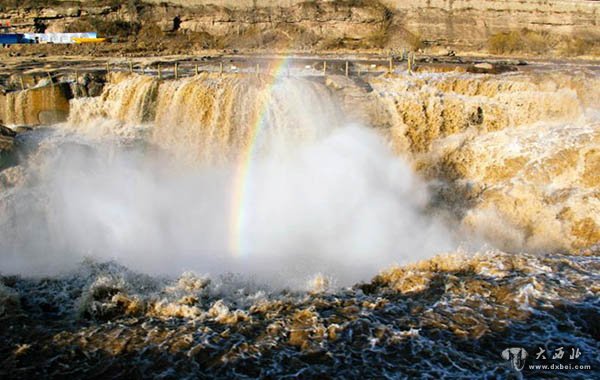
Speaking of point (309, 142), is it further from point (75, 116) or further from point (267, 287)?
point (75, 116)

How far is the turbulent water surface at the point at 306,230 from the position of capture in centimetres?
644

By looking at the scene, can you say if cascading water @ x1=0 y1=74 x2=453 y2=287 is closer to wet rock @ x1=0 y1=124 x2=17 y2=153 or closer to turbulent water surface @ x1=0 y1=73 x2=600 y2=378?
turbulent water surface @ x1=0 y1=73 x2=600 y2=378

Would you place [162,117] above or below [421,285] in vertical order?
above

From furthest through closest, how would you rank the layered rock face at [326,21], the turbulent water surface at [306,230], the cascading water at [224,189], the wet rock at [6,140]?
the layered rock face at [326,21], the wet rock at [6,140], the cascading water at [224,189], the turbulent water surface at [306,230]

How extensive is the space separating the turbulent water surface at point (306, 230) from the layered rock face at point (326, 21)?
16705 millimetres

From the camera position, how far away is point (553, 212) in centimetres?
1055

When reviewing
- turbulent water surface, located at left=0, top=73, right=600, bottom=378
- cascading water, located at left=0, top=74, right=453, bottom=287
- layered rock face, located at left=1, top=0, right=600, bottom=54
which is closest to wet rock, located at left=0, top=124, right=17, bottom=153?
turbulent water surface, located at left=0, top=73, right=600, bottom=378

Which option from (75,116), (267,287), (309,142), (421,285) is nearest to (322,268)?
(267,287)

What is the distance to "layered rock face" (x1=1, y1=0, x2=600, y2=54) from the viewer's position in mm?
30906

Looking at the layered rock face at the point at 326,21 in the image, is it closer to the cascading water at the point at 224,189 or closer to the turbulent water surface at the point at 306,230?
the turbulent water surface at the point at 306,230

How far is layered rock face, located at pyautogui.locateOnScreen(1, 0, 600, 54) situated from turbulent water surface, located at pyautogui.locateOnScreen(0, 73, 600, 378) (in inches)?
658

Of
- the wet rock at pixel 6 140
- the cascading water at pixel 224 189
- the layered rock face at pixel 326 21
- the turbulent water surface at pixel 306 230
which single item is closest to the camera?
the turbulent water surface at pixel 306 230

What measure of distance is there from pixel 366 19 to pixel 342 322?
28224mm

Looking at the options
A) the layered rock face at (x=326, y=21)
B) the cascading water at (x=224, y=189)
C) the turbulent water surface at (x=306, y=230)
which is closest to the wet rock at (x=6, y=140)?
the turbulent water surface at (x=306, y=230)
